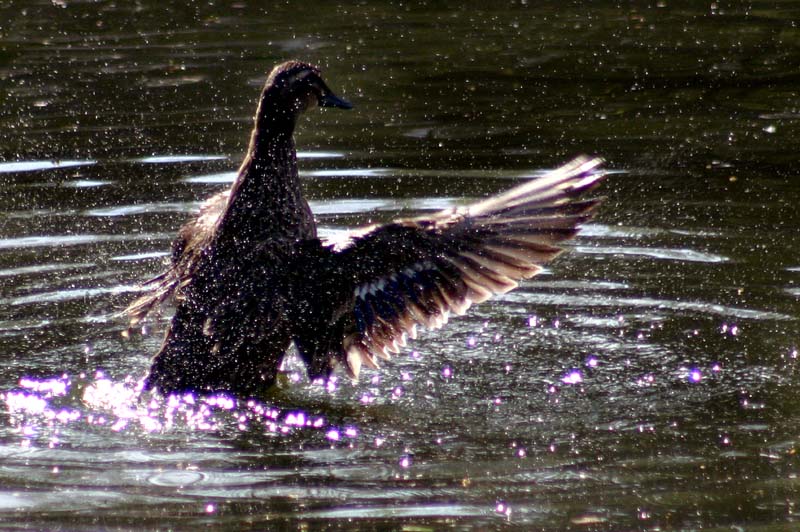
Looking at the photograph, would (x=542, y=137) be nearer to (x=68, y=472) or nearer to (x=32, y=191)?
Answer: (x=32, y=191)

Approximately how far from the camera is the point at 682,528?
489 centimetres

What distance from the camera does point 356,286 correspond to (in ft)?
21.0

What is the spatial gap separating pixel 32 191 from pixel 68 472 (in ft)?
14.0

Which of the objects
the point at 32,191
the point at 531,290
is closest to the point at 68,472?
the point at 531,290

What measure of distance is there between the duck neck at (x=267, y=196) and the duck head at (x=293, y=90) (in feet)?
0.09

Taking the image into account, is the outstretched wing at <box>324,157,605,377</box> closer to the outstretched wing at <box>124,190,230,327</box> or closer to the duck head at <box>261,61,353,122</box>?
the outstretched wing at <box>124,190,230,327</box>

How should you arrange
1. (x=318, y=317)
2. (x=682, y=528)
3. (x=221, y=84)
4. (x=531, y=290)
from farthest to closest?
1. (x=221, y=84)
2. (x=531, y=290)
3. (x=318, y=317)
4. (x=682, y=528)

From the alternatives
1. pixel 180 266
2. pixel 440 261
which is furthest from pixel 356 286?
pixel 180 266

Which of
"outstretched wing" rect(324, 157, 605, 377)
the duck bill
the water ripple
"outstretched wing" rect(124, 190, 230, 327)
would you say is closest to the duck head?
the duck bill

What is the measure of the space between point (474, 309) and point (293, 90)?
4.96 feet

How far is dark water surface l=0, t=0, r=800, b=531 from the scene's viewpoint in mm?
5328

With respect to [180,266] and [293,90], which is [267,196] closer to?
[180,266]

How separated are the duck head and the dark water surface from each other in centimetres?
135

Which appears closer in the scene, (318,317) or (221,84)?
(318,317)
